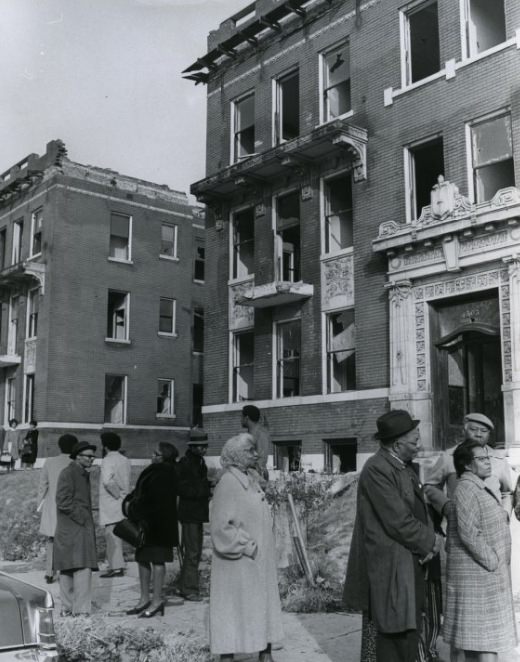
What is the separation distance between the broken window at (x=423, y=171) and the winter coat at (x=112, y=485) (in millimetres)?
8899

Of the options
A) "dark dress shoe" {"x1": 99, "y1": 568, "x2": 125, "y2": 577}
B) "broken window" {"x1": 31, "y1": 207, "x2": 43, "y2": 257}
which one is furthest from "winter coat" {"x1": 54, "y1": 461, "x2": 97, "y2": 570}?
"broken window" {"x1": 31, "y1": 207, "x2": 43, "y2": 257}

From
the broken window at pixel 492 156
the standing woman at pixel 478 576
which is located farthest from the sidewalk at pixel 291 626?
the broken window at pixel 492 156

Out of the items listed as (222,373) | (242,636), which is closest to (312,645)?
(242,636)

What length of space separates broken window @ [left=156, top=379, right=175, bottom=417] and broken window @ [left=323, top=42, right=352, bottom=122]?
16.3 meters

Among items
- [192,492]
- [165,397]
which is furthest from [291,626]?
[165,397]

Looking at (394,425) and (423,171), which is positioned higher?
(423,171)

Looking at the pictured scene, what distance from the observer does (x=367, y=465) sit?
17.0ft

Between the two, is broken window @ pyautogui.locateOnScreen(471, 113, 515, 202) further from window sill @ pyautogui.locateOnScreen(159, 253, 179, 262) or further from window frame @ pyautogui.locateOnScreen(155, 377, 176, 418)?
window frame @ pyautogui.locateOnScreen(155, 377, 176, 418)

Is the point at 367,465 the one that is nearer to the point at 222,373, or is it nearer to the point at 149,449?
the point at 222,373

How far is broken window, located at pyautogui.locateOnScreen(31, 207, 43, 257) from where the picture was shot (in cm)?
3206

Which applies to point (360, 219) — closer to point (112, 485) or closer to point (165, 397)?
point (112, 485)

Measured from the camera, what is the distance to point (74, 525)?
8.18m

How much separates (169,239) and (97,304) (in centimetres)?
477

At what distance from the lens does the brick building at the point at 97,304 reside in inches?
1200
